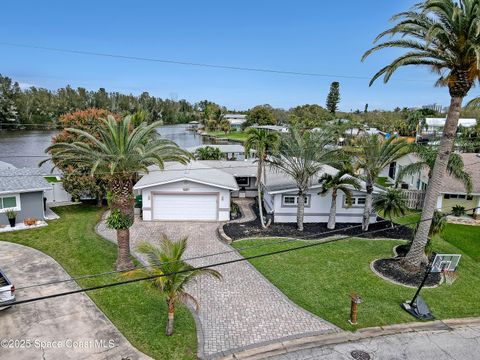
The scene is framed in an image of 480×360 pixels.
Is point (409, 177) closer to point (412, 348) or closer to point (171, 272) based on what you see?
point (412, 348)

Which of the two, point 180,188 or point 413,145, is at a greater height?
point 413,145

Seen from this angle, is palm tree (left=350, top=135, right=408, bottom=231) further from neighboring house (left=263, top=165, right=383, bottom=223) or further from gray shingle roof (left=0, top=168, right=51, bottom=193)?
gray shingle roof (left=0, top=168, right=51, bottom=193)

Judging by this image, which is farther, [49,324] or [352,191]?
[352,191]

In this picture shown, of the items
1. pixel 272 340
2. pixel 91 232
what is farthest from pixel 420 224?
pixel 91 232

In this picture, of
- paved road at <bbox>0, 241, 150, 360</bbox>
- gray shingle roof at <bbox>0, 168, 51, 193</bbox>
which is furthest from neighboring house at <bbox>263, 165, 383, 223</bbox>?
gray shingle roof at <bbox>0, 168, 51, 193</bbox>

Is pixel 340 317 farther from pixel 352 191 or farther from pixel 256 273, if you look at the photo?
pixel 352 191

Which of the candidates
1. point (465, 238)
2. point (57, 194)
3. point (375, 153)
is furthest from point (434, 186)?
point (57, 194)
